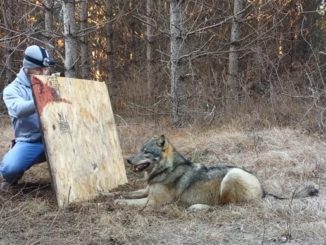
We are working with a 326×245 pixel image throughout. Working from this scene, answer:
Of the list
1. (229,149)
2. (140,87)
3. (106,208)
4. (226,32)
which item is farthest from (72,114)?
(226,32)

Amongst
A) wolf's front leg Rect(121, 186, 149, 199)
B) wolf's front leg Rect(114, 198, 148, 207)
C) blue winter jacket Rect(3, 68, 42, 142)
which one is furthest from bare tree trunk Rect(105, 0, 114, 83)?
wolf's front leg Rect(114, 198, 148, 207)

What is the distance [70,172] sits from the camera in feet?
18.0

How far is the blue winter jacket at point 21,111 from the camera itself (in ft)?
18.7

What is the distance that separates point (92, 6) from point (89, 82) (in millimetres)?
12228

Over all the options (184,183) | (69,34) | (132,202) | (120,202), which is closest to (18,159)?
(120,202)

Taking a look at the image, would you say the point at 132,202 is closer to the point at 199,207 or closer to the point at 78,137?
the point at 199,207

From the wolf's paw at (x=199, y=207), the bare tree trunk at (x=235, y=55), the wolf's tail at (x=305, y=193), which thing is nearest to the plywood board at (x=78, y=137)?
the wolf's paw at (x=199, y=207)

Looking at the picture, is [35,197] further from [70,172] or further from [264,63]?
[264,63]

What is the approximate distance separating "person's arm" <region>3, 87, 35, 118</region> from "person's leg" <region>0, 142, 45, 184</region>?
15.9 inches

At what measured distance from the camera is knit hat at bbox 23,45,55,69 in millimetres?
5820

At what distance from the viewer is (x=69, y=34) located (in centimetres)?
838

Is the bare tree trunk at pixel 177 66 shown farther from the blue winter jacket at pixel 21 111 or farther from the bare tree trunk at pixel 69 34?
the blue winter jacket at pixel 21 111

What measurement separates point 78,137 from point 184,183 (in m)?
1.35

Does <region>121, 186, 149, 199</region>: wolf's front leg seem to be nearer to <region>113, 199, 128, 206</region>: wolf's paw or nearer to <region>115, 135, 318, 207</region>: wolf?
<region>115, 135, 318, 207</region>: wolf
